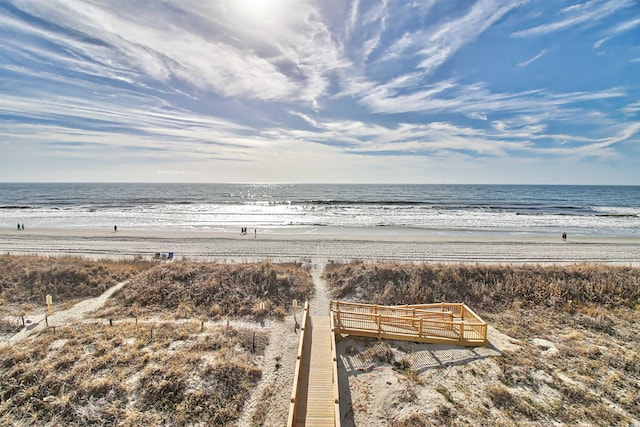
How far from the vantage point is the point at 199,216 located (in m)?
50.6

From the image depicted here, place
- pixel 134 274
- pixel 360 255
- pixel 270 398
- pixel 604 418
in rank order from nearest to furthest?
pixel 604 418 → pixel 270 398 → pixel 134 274 → pixel 360 255

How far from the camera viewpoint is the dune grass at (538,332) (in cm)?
803

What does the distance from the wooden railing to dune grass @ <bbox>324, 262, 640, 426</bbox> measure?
86cm

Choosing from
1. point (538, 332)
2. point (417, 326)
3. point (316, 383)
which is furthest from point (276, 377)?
point (538, 332)

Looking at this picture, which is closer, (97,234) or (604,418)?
(604,418)

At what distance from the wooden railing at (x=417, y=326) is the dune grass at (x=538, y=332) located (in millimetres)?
857

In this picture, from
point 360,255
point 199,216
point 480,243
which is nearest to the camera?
point 360,255

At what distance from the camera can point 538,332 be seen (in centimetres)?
1197

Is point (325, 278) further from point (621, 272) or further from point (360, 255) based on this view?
point (621, 272)

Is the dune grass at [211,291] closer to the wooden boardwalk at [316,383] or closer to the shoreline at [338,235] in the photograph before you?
the wooden boardwalk at [316,383]

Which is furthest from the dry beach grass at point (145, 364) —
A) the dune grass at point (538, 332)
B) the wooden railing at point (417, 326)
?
the dune grass at point (538, 332)

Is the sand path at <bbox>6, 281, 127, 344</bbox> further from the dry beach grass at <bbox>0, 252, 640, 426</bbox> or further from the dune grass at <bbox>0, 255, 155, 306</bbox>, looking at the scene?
the dune grass at <bbox>0, 255, 155, 306</bbox>

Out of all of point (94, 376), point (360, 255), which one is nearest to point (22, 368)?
point (94, 376)

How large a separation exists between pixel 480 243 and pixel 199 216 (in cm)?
4204
